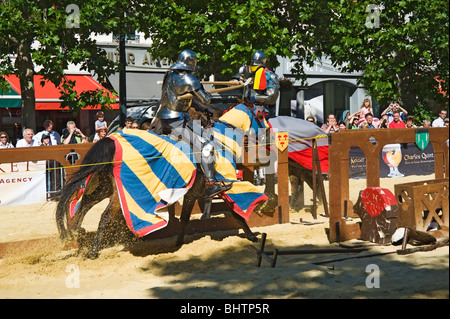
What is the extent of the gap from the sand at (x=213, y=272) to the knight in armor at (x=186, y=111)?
82cm

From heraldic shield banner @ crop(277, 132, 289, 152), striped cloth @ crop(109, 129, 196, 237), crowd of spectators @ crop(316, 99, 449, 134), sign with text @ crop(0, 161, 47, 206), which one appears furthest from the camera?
crowd of spectators @ crop(316, 99, 449, 134)

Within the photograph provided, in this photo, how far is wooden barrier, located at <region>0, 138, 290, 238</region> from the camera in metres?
7.14

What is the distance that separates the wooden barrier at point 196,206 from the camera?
714 centimetres

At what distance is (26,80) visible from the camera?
13250 millimetres

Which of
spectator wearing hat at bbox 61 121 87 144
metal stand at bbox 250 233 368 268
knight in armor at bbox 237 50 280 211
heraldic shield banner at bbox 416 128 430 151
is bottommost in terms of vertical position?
metal stand at bbox 250 233 368 268

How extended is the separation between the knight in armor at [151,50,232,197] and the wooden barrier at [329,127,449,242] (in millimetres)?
1170

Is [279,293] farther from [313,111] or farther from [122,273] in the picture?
[313,111]

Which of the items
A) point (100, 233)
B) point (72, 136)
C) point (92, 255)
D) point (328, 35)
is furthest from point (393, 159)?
point (92, 255)

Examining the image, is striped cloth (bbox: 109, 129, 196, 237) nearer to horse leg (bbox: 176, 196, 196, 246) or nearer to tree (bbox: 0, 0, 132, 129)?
horse leg (bbox: 176, 196, 196, 246)

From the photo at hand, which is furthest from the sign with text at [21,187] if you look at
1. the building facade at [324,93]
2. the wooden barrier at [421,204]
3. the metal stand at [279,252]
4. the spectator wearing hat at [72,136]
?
the building facade at [324,93]

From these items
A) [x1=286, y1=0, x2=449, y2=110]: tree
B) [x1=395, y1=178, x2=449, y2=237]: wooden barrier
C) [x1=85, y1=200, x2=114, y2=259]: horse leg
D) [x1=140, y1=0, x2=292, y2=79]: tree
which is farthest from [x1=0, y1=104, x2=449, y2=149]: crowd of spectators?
[x1=395, y1=178, x2=449, y2=237]: wooden barrier

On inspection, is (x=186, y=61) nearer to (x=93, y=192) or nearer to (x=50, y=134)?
(x=93, y=192)

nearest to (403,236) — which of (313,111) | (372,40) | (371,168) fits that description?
(371,168)

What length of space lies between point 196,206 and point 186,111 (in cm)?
193
